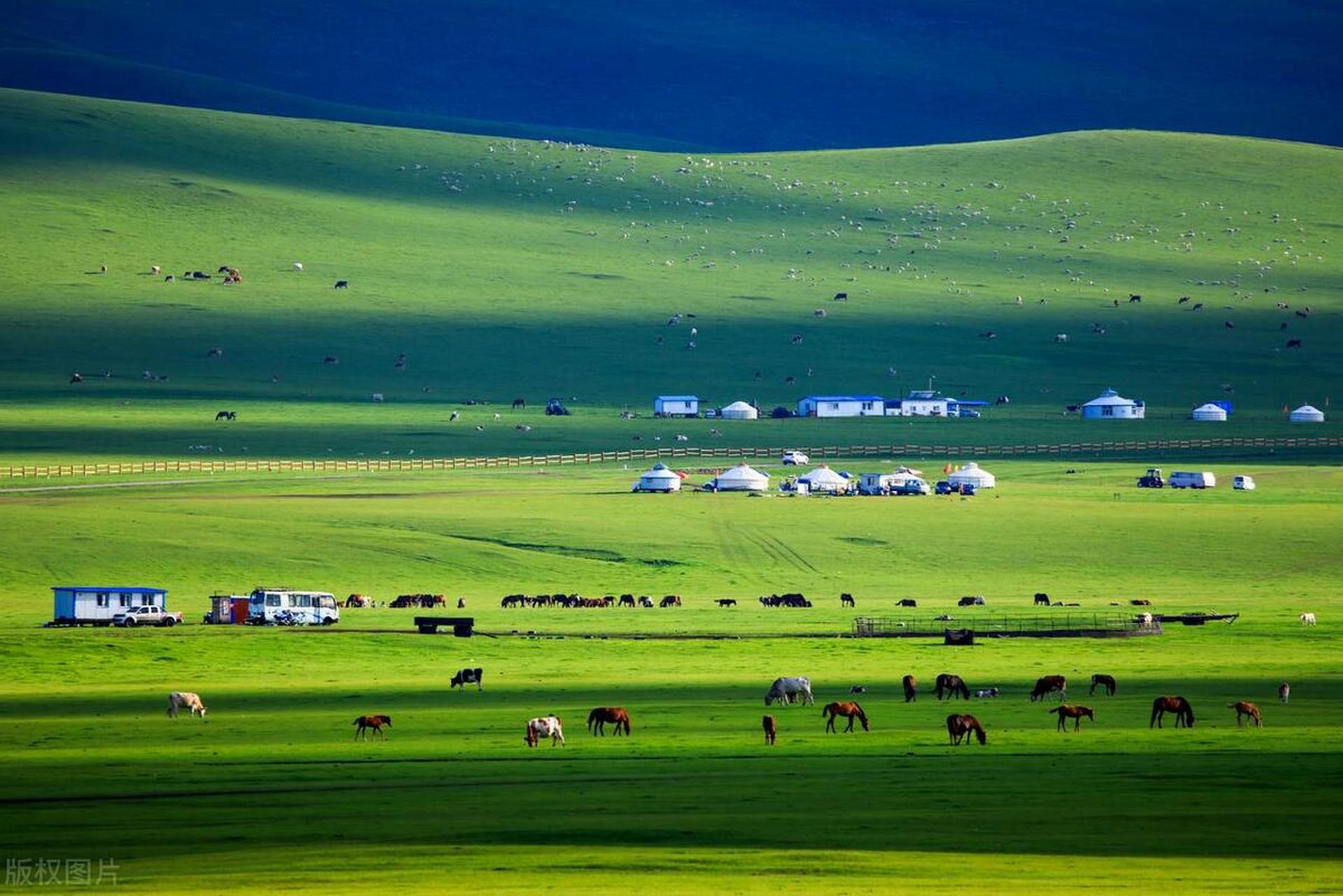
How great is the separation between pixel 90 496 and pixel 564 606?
28193 mm

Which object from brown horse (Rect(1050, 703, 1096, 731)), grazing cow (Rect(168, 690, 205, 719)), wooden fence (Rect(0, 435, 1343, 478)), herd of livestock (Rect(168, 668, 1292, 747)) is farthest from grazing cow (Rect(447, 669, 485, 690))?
wooden fence (Rect(0, 435, 1343, 478))

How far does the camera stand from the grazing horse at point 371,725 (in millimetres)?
44031

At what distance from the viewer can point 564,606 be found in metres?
73.8

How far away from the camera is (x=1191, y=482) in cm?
10444

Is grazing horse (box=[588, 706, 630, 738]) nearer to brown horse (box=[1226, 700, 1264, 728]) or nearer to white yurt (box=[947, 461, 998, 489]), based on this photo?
brown horse (box=[1226, 700, 1264, 728])

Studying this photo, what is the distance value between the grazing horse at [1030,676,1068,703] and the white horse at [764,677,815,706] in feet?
16.1

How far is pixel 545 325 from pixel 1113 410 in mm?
Result: 43742

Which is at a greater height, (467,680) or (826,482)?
(826,482)

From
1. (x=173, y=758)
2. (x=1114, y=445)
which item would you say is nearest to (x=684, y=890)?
(x=173, y=758)

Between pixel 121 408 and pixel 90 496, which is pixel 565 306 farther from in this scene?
pixel 90 496

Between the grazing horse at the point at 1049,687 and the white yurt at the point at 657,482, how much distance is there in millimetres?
51633

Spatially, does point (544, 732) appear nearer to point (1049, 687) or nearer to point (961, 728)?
point (961, 728)

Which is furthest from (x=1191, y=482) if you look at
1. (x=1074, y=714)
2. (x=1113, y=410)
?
(x=1074, y=714)

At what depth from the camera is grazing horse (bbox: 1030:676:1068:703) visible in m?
49.3
